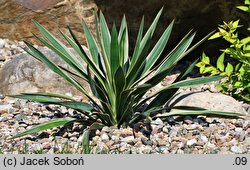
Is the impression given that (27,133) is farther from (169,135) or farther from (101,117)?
(169,135)

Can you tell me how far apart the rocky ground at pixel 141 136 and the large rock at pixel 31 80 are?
1.39 ft

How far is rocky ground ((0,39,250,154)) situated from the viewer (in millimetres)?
3938

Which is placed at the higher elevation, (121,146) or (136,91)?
(136,91)

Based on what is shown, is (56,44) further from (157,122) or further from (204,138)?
(204,138)

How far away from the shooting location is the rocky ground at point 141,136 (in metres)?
3.94

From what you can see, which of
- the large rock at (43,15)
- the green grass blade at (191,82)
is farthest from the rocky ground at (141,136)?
the large rock at (43,15)

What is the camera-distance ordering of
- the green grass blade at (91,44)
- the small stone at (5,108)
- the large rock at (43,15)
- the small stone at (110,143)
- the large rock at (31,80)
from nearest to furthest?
the small stone at (110,143) → the green grass blade at (91,44) → the small stone at (5,108) → the large rock at (31,80) → the large rock at (43,15)

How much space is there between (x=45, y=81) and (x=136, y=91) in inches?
43.5

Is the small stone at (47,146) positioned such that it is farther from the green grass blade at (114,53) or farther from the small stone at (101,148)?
the green grass blade at (114,53)

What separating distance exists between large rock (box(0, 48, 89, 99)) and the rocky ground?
42cm

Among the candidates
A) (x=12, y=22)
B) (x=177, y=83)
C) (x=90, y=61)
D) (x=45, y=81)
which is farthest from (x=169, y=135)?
(x=12, y=22)

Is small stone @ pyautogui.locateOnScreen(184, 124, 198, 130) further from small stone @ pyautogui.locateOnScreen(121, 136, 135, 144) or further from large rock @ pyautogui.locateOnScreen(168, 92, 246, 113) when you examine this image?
small stone @ pyautogui.locateOnScreen(121, 136, 135, 144)

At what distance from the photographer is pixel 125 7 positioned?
18.0 feet

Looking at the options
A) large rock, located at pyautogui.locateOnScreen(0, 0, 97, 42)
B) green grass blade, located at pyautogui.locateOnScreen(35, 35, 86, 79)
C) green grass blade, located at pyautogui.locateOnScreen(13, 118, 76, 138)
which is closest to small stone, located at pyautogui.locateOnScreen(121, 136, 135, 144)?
green grass blade, located at pyautogui.locateOnScreen(13, 118, 76, 138)
